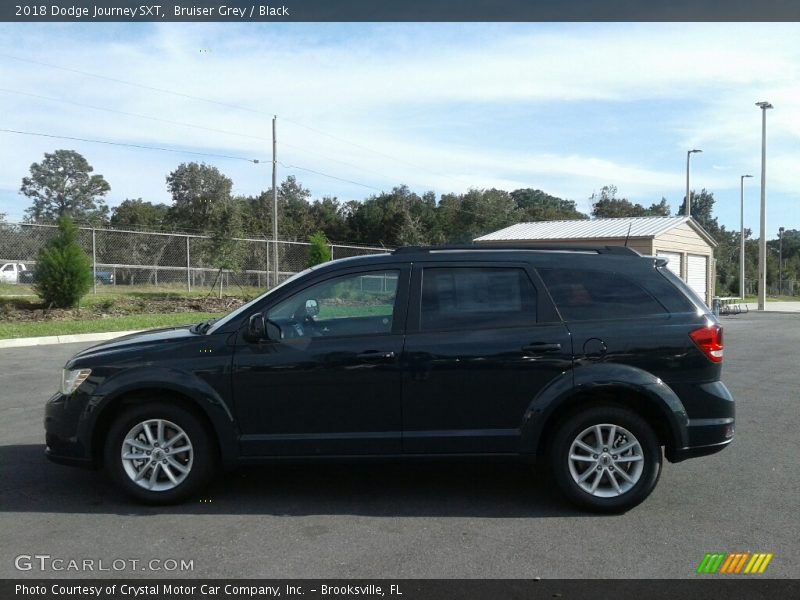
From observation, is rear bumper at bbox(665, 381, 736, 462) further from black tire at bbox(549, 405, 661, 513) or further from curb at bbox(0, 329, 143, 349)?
curb at bbox(0, 329, 143, 349)

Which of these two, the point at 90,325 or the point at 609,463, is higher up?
the point at 90,325

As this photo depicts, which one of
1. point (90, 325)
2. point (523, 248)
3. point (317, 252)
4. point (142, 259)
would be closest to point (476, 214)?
point (317, 252)

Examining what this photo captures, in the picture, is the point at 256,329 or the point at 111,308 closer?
Answer: the point at 256,329

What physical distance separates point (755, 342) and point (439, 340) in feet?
47.1

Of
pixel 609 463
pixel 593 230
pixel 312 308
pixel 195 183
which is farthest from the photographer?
pixel 195 183

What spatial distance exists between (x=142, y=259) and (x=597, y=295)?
22300mm

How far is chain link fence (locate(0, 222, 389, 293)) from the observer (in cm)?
2092

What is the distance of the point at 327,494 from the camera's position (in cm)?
557

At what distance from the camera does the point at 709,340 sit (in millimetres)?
5152

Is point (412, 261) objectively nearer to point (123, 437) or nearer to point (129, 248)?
point (123, 437)

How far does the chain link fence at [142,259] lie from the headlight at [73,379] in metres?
16.5

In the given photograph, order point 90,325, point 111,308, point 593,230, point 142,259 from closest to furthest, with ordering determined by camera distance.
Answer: point 90,325
point 111,308
point 142,259
point 593,230

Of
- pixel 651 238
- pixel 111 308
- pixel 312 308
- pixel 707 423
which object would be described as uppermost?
pixel 651 238
